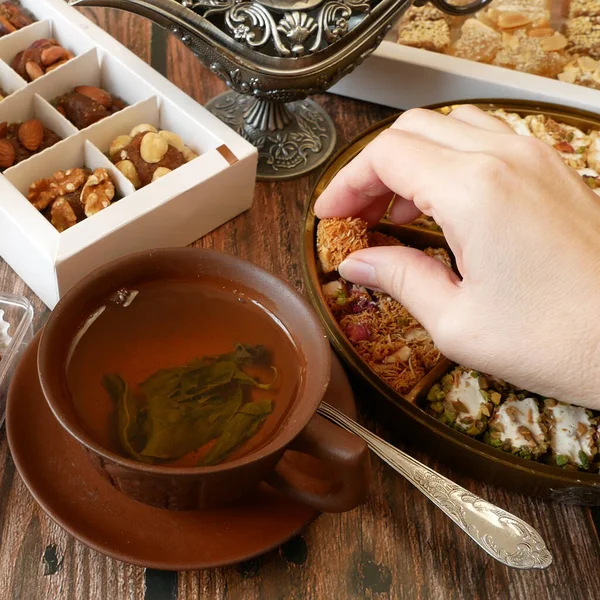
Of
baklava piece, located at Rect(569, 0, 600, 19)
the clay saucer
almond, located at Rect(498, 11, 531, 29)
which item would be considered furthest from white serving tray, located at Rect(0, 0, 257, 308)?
baklava piece, located at Rect(569, 0, 600, 19)

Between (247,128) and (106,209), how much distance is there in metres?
0.35

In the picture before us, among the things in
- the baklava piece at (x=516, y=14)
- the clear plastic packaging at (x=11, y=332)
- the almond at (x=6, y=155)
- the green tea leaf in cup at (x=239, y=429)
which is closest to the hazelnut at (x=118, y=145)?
the almond at (x=6, y=155)

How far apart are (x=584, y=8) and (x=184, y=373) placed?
44.1 inches

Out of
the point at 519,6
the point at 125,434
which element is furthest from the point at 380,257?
the point at 519,6

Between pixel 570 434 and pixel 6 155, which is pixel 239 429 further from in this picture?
pixel 6 155

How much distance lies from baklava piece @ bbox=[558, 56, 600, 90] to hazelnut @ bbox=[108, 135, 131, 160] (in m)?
0.78

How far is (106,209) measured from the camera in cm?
87

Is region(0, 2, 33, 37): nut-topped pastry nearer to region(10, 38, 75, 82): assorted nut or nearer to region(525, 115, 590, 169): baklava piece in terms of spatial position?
region(10, 38, 75, 82): assorted nut

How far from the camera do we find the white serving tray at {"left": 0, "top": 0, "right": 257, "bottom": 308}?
86 centimetres

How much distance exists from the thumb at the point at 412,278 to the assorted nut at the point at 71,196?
0.34m

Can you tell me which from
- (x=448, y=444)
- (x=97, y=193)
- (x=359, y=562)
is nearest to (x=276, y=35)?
(x=97, y=193)

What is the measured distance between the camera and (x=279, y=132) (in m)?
1.14

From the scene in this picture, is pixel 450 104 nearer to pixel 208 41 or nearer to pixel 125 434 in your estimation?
pixel 208 41

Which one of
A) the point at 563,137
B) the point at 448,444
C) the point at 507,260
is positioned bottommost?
the point at 448,444
